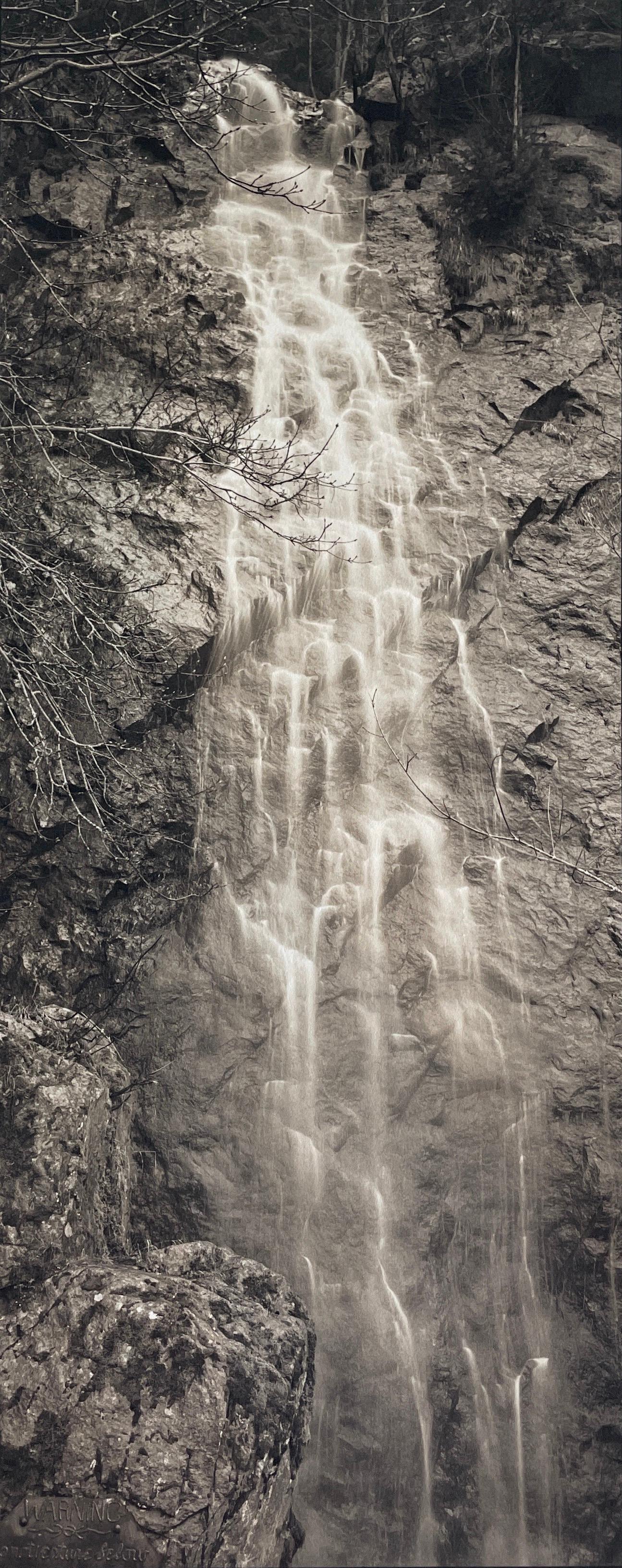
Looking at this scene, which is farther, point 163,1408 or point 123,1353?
point 123,1353

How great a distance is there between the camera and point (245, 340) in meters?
7.94

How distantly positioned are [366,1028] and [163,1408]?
2279 mm

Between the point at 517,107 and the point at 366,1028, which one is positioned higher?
the point at 517,107

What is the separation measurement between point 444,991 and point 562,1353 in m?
2.06

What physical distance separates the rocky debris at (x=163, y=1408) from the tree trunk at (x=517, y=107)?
907 cm

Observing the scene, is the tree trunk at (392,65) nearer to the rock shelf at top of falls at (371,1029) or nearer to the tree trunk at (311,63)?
the tree trunk at (311,63)

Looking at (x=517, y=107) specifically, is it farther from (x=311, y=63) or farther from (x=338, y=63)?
(x=311, y=63)

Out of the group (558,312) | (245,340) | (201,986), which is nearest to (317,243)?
(245,340)

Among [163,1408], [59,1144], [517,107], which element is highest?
[517,107]

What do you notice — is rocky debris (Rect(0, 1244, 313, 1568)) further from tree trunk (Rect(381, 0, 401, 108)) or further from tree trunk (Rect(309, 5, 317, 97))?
tree trunk (Rect(309, 5, 317, 97))

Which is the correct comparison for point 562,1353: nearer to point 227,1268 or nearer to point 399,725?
point 227,1268

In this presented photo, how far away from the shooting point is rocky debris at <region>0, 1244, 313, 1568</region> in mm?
4523

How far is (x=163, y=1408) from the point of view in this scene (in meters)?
4.72

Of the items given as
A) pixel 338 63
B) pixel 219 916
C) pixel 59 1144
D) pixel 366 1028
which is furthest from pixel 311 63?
pixel 59 1144
